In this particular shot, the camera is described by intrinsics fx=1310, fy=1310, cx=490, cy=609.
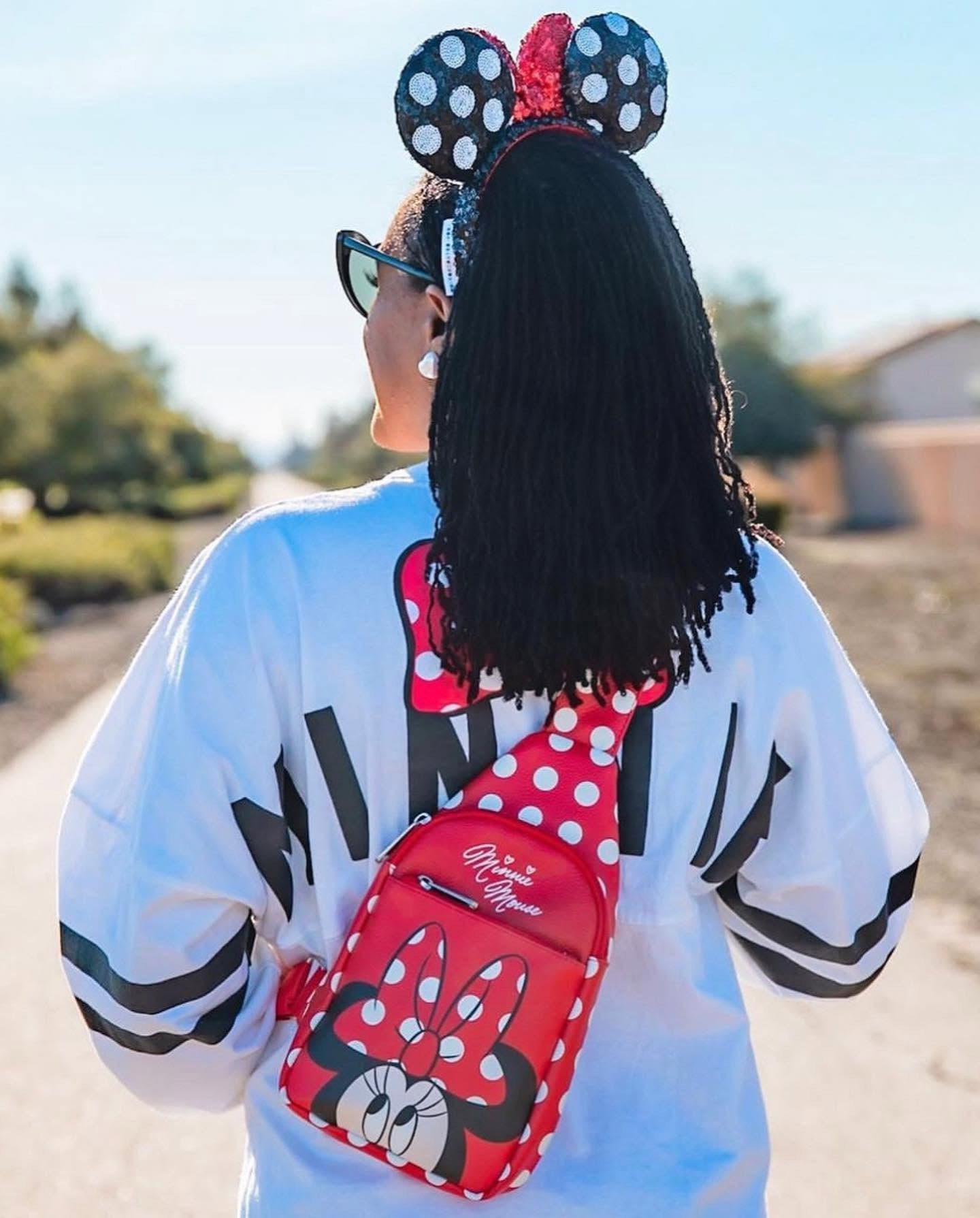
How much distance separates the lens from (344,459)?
81.7m

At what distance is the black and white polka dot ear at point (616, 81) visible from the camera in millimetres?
1227

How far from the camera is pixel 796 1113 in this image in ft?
10.7

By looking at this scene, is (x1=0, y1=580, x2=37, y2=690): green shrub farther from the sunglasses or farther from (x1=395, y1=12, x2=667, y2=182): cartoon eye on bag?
(x1=395, y1=12, x2=667, y2=182): cartoon eye on bag

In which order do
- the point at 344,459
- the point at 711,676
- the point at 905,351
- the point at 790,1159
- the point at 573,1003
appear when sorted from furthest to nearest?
1. the point at 344,459
2. the point at 905,351
3. the point at 790,1159
4. the point at 711,676
5. the point at 573,1003

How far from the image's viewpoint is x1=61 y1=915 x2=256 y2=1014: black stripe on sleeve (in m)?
1.21

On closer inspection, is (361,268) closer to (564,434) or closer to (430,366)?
(430,366)

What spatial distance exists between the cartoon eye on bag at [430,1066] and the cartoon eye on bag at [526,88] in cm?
71

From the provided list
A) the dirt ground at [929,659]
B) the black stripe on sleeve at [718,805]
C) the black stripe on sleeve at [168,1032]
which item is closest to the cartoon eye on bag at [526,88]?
the black stripe on sleeve at [718,805]

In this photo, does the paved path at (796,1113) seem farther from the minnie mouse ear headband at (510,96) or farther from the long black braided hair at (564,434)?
the minnie mouse ear headband at (510,96)

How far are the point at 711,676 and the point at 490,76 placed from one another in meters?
0.60

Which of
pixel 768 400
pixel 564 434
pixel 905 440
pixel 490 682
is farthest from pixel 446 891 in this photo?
pixel 768 400

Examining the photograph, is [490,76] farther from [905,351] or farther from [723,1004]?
[905,351]

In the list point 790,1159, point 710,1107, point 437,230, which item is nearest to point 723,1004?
point 710,1107

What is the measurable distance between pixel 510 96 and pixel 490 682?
21.4 inches
